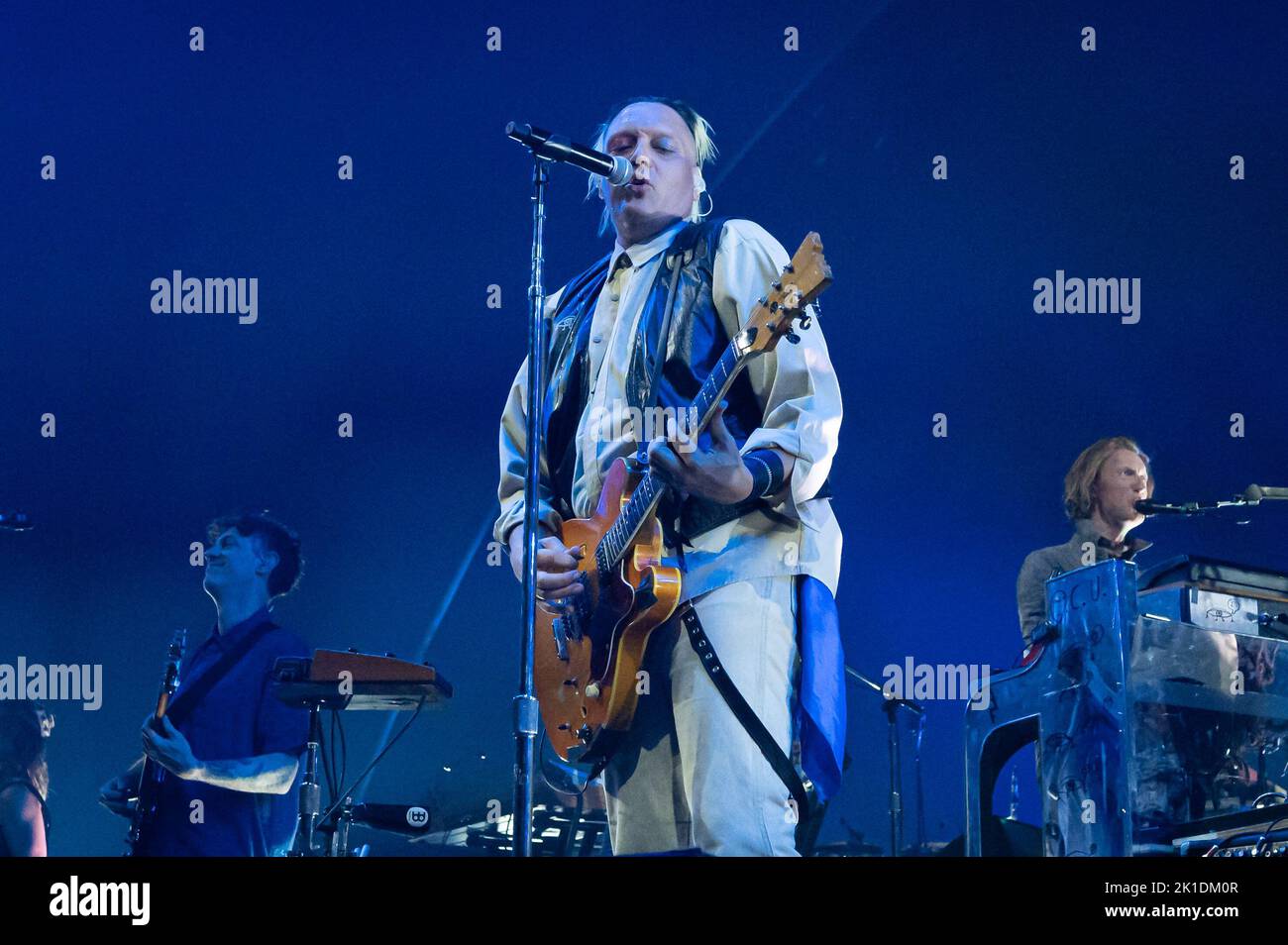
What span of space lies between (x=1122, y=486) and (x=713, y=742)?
1.29m

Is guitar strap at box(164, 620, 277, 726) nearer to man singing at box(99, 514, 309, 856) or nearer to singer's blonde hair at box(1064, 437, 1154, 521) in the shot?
man singing at box(99, 514, 309, 856)

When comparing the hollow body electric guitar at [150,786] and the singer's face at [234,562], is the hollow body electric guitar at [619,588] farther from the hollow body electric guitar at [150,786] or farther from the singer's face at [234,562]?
the hollow body electric guitar at [150,786]

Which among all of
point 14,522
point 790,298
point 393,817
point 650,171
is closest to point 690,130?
point 650,171

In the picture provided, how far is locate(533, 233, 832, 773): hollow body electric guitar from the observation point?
3160 millimetres

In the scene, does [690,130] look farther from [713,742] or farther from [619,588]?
[713,742]

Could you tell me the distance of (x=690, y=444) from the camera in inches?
125

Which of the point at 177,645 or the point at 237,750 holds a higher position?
the point at 177,645

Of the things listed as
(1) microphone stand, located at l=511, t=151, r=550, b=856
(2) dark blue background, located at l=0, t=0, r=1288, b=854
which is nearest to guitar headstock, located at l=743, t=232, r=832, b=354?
(1) microphone stand, located at l=511, t=151, r=550, b=856

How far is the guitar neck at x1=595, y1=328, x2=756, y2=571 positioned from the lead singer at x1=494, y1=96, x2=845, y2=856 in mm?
38

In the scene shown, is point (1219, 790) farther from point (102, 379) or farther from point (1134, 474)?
point (102, 379)

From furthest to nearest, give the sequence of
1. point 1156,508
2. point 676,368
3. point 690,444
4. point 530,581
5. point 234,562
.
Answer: point 234,562, point 1156,508, point 676,368, point 690,444, point 530,581

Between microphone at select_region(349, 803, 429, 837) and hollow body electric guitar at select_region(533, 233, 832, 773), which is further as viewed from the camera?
microphone at select_region(349, 803, 429, 837)

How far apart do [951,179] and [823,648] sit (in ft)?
4.60
